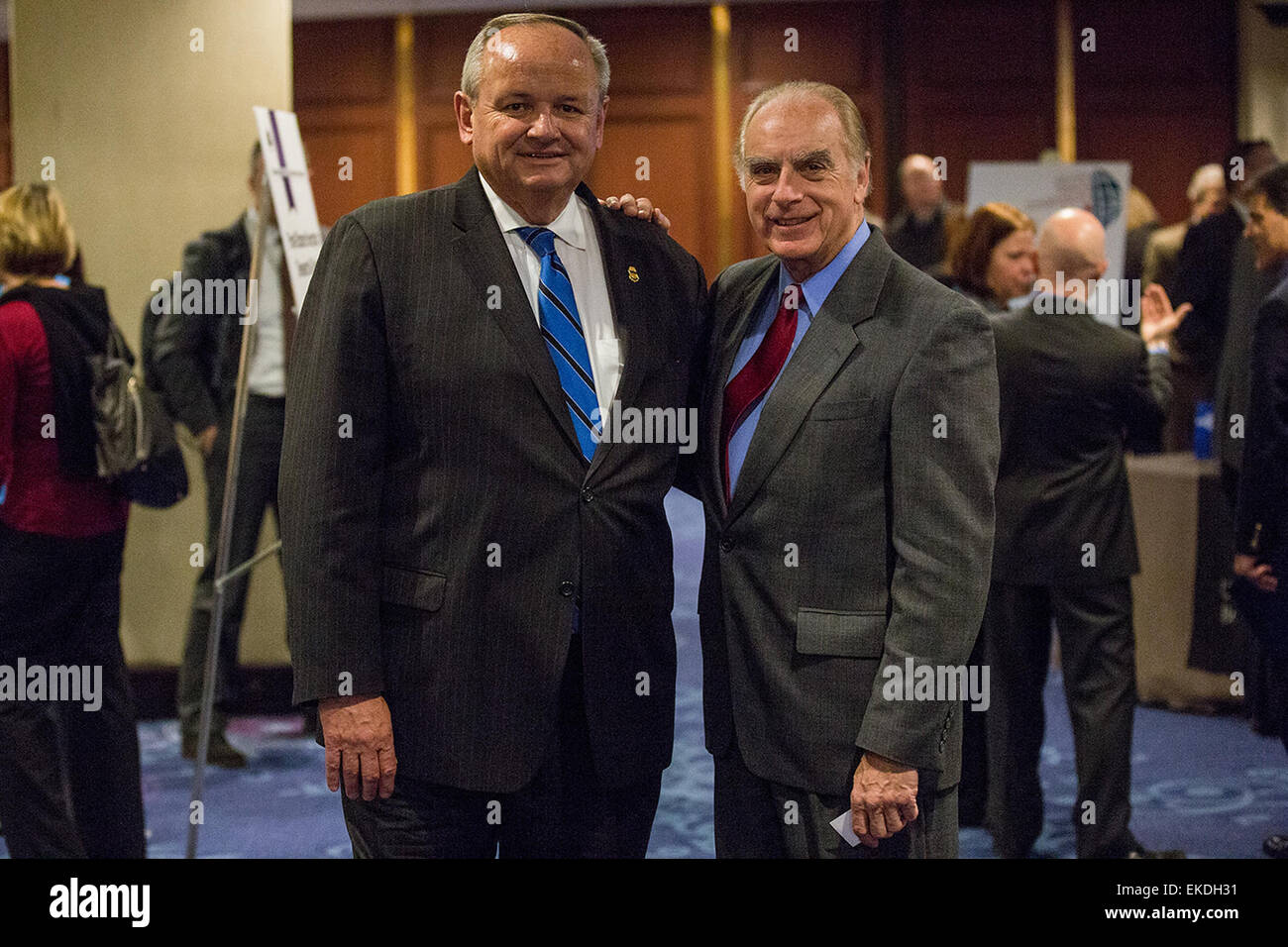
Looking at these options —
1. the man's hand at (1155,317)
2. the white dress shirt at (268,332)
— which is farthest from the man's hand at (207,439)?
the man's hand at (1155,317)

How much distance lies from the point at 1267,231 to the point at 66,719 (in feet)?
10.4

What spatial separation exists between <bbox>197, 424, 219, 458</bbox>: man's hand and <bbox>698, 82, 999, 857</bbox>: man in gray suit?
2737mm

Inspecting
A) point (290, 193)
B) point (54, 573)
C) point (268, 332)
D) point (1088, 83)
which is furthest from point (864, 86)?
point (54, 573)

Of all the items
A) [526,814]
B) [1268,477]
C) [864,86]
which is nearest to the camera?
[526,814]

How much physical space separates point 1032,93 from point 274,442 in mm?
6309

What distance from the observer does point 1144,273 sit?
6227 millimetres

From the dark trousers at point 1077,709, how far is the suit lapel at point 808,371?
176 centimetres

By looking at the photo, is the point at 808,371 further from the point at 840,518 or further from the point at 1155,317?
the point at 1155,317

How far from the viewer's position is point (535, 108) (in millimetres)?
1909

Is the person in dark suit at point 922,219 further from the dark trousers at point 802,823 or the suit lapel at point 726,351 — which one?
the dark trousers at point 802,823

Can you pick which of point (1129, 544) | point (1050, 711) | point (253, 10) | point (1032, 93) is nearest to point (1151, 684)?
point (1050, 711)

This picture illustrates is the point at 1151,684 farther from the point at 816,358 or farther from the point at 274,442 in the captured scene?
the point at 816,358

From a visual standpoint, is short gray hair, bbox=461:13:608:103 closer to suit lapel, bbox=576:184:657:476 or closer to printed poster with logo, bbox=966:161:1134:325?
suit lapel, bbox=576:184:657:476

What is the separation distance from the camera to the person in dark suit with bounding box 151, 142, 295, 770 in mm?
4262
